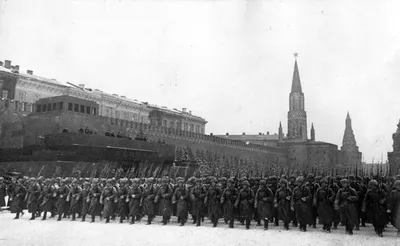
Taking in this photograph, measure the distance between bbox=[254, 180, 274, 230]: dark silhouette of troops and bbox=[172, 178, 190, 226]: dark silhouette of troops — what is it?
2287 millimetres

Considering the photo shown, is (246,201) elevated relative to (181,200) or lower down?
elevated

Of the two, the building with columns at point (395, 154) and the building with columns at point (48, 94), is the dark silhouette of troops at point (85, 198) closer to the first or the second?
the building with columns at point (48, 94)

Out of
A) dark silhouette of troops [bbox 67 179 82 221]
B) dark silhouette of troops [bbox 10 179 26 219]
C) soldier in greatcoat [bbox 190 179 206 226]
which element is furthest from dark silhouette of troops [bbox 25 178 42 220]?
soldier in greatcoat [bbox 190 179 206 226]

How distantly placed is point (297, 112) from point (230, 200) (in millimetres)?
86447

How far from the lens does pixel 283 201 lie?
1211 cm

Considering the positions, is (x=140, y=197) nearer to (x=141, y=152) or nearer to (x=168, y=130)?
(x=141, y=152)

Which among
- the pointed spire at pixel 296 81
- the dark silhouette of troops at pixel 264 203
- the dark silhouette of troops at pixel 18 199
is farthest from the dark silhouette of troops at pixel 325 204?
the pointed spire at pixel 296 81

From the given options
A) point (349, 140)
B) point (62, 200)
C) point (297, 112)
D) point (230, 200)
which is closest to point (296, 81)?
point (297, 112)

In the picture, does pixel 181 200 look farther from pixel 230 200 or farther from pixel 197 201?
pixel 230 200

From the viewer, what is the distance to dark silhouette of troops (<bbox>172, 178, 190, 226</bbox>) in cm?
1307

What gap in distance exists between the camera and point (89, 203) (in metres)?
14.4

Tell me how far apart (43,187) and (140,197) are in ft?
12.5

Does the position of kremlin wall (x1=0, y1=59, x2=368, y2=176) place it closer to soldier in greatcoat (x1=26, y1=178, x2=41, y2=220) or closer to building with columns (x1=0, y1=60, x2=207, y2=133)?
building with columns (x1=0, y1=60, x2=207, y2=133)

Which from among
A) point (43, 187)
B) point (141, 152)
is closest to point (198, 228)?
point (43, 187)
